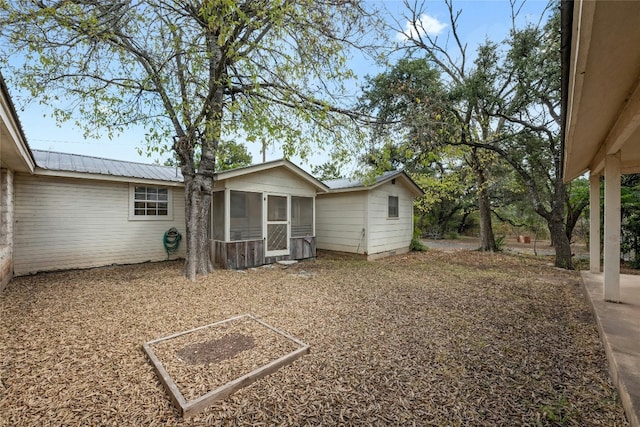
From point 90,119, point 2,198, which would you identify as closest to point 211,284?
point 2,198

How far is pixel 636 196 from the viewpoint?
7.09 m

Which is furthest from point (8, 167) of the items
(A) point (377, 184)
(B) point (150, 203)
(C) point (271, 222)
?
(A) point (377, 184)

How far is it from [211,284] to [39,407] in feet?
10.7

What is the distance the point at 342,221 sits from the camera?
903 cm

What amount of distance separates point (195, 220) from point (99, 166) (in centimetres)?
369

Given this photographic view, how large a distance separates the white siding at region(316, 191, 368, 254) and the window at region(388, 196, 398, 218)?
1544 millimetres

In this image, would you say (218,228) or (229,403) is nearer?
(229,403)

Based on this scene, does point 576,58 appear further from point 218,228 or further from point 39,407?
point 218,228

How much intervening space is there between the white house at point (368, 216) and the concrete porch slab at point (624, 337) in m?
5.04

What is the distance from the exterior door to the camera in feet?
24.0

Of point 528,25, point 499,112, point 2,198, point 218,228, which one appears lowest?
point 218,228

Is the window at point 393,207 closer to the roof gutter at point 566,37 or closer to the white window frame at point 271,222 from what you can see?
the white window frame at point 271,222

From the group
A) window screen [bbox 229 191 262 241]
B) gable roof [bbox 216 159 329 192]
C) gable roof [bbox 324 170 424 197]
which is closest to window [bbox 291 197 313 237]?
gable roof [bbox 216 159 329 192]

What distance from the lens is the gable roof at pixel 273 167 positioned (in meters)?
6.19
